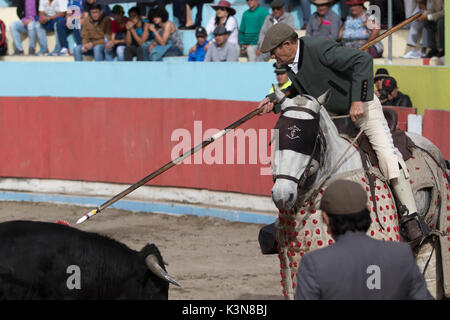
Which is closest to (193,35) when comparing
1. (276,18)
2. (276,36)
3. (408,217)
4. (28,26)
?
(276,18)

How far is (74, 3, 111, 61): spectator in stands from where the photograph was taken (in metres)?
12.5

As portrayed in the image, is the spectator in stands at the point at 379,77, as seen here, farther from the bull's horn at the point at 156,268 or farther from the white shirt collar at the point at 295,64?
the bull's horn at the point at 156,268

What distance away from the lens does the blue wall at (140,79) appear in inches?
400

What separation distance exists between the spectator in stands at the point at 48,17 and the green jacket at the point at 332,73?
9.41 meters

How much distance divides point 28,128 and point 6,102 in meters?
0.47

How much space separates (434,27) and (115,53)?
190 inches

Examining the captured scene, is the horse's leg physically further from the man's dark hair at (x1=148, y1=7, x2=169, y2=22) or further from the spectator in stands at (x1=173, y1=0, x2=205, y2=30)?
the spectator in stands at (x1=173, y1=0, x2=205, y2=30)

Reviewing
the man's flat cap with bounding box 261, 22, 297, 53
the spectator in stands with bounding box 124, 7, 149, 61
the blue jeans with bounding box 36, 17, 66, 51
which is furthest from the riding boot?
the blue jeans with bounding box 36, 17, 66, 51

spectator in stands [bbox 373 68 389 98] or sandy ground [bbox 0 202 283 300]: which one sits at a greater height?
spectator in stands [bbox 373 68 389 98]

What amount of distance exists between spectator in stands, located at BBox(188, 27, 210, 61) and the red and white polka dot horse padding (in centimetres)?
645

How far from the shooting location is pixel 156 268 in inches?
153

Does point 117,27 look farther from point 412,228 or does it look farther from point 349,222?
point 349,222

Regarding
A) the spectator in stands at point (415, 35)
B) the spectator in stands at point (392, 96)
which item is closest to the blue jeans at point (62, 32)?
the spectator in stands at point (415, 35)

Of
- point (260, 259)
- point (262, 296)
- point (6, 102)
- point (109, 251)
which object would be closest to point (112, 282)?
point (109, 251)
